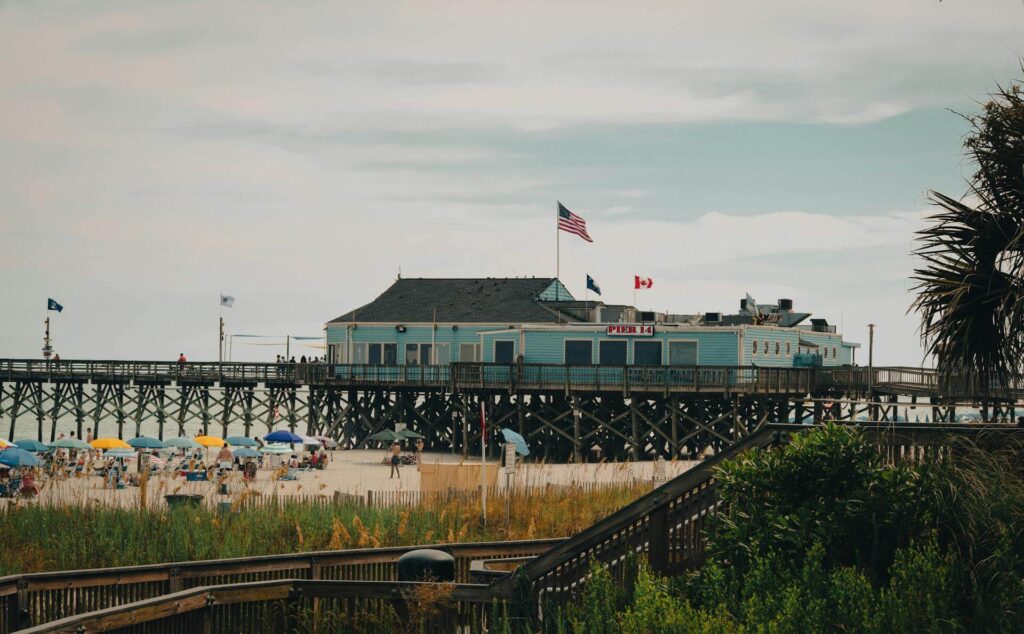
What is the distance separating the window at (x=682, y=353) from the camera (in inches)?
2003

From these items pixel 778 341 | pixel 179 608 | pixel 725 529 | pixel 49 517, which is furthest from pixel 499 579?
pixel 778 341

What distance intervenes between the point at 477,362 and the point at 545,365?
3.69 metres

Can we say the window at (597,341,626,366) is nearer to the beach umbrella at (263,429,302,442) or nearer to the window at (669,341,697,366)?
the window at (669,341,697,366)

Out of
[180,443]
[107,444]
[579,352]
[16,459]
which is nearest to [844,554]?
[16,459]

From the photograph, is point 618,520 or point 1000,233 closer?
point 618,520

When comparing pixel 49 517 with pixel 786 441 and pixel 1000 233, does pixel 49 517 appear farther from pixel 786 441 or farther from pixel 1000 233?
pixel 1000 233

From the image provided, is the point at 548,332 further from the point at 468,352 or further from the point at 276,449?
the point at 276,449

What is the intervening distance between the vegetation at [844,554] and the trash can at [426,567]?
171 centimetres

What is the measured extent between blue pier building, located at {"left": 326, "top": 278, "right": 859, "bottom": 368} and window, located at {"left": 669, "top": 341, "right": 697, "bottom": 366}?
1.6 inches

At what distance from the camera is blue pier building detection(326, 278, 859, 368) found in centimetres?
5106

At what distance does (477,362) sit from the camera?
53469 mm

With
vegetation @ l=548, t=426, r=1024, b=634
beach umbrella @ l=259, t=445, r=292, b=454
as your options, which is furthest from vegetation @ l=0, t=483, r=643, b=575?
beach umbrella @ l=259, t=445, r=292, b=454

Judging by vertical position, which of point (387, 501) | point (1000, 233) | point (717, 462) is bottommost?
point (387, 501)

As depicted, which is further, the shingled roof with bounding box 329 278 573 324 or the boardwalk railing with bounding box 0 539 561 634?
the shingled roof with bounding box 329 278 573 324
